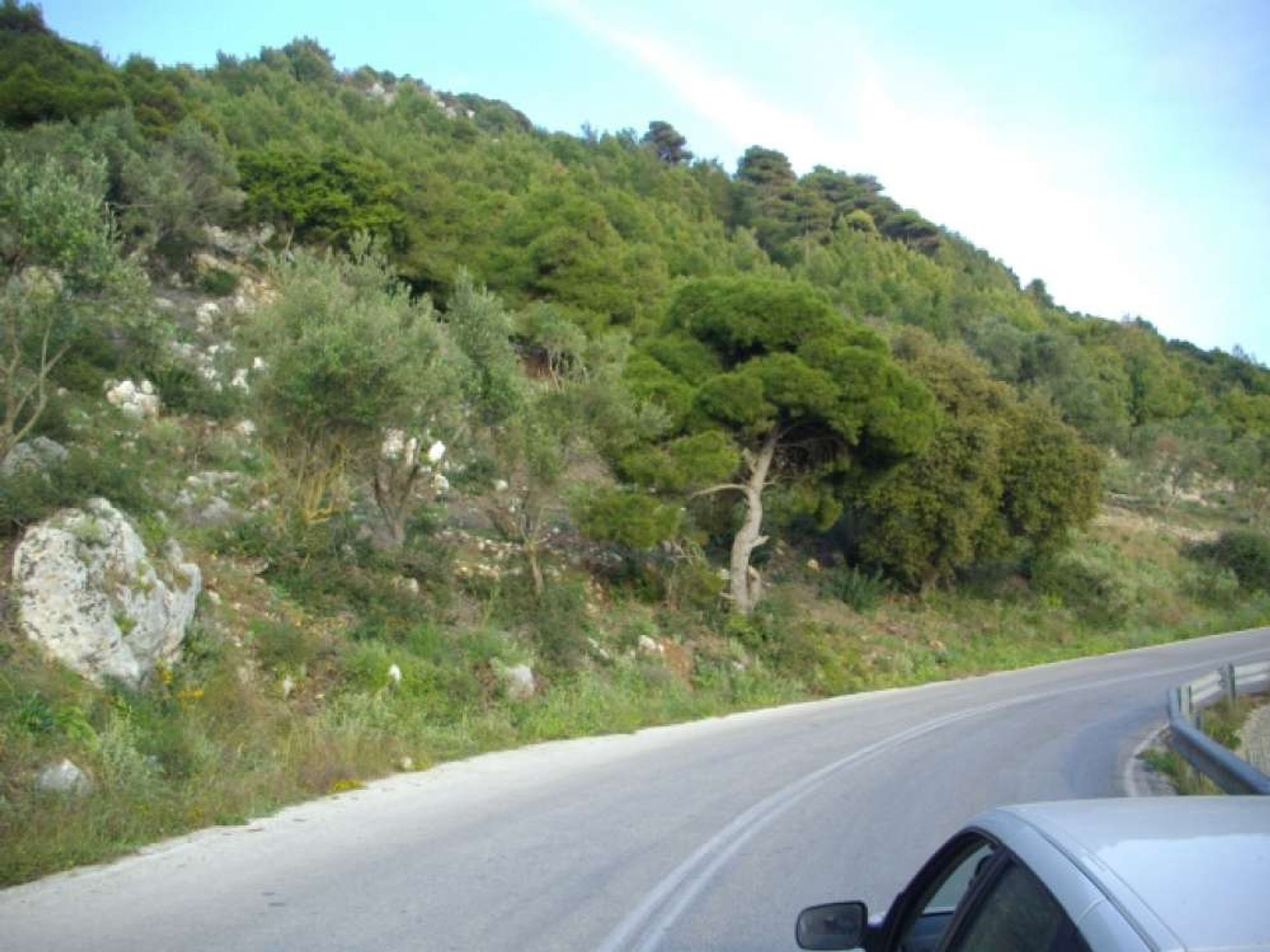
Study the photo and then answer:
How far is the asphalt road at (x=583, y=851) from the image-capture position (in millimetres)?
6945

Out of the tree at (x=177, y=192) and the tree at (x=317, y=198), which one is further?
the tree at (x=317, y=198)

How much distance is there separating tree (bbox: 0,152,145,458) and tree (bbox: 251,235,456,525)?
8.57 feet

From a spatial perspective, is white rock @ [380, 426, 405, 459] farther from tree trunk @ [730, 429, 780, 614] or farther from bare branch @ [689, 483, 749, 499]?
tree trunk @ [730, 429, 780, 614]

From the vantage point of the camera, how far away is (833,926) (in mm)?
3750

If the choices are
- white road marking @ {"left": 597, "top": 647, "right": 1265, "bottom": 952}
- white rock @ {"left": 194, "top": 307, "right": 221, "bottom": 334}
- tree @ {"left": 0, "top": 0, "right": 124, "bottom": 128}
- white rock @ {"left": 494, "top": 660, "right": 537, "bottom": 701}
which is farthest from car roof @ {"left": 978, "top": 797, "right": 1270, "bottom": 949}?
tree @ {"left": 0, "top": 0, "right": 124, "bottom": 128}

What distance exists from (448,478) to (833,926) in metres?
24.6

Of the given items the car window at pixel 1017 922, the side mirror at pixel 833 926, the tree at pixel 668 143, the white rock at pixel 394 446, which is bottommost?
the white rock at pixel 394 446

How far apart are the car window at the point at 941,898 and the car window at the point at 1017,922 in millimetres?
146

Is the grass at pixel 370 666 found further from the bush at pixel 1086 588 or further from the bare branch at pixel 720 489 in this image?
the bush at pixel 1086 588

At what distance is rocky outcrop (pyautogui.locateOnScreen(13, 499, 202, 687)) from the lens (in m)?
11.8

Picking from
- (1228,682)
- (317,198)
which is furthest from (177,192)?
(1228,682)

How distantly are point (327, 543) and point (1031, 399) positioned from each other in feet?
97.5

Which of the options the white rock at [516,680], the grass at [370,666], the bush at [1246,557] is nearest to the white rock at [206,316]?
the grass at [370,666]

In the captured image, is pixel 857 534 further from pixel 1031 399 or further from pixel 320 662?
pixel 320 662
